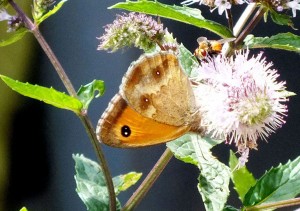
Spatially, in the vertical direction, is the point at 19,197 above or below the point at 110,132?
below

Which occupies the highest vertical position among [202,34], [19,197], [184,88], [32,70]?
[184,88]

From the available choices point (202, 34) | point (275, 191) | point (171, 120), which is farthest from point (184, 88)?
point (202, 34)

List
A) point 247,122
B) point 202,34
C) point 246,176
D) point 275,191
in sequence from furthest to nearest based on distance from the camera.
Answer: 1. point 202,34
2. point 246,176
3. point 275,191
4. point 247,122

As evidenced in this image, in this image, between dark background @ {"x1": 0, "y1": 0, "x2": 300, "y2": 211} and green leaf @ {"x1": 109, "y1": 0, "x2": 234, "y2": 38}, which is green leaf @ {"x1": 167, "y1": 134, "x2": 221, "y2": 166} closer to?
green leaf @ {"x1": 109, "y1": 0, "x2": 234, "y2": 38}

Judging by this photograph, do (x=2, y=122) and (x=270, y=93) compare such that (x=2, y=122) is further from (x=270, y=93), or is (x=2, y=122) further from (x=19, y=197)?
(x=270, y=93)

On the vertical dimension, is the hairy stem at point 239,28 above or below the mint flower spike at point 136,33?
below

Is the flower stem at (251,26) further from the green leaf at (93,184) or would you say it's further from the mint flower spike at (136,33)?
the green leaf at (93,184)

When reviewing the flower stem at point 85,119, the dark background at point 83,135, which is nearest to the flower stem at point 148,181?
the flower stem at point 85,119

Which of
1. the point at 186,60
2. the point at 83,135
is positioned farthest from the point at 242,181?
the point at 83,135
